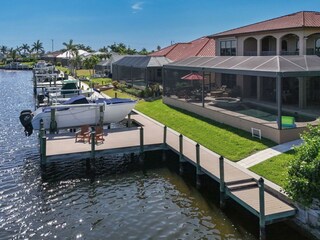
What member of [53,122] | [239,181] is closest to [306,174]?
[239,181]

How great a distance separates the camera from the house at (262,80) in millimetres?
22625

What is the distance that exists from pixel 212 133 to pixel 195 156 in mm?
5440

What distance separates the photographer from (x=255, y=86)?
3098 centimetres

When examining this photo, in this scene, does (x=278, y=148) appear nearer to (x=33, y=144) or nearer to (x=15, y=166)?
(x=15, y=166)

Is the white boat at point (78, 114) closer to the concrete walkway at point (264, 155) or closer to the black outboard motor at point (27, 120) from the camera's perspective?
the black outboard motor at point (27, 120)

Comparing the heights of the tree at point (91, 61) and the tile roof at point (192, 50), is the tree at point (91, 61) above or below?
above

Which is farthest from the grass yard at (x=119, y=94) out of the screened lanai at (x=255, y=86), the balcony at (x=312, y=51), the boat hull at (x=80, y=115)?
the balcony at (x=312, y=51)

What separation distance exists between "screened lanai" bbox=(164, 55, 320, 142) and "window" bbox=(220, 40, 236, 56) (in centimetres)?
523

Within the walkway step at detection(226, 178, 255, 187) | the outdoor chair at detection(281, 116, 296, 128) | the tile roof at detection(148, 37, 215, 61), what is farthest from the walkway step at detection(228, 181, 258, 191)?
the tile roof at detection(148, 37, 215, 61)

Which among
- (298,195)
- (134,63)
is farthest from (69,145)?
(134,63)

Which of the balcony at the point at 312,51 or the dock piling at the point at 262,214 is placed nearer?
the dock piling at the point at 262,214

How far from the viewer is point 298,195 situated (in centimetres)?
1241

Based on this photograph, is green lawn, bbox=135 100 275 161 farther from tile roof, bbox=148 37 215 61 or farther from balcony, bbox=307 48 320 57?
tile roof, bbox=148 37 215 61

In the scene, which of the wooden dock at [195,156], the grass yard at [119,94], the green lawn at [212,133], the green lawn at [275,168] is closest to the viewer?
the wooden dock at [195,156]
